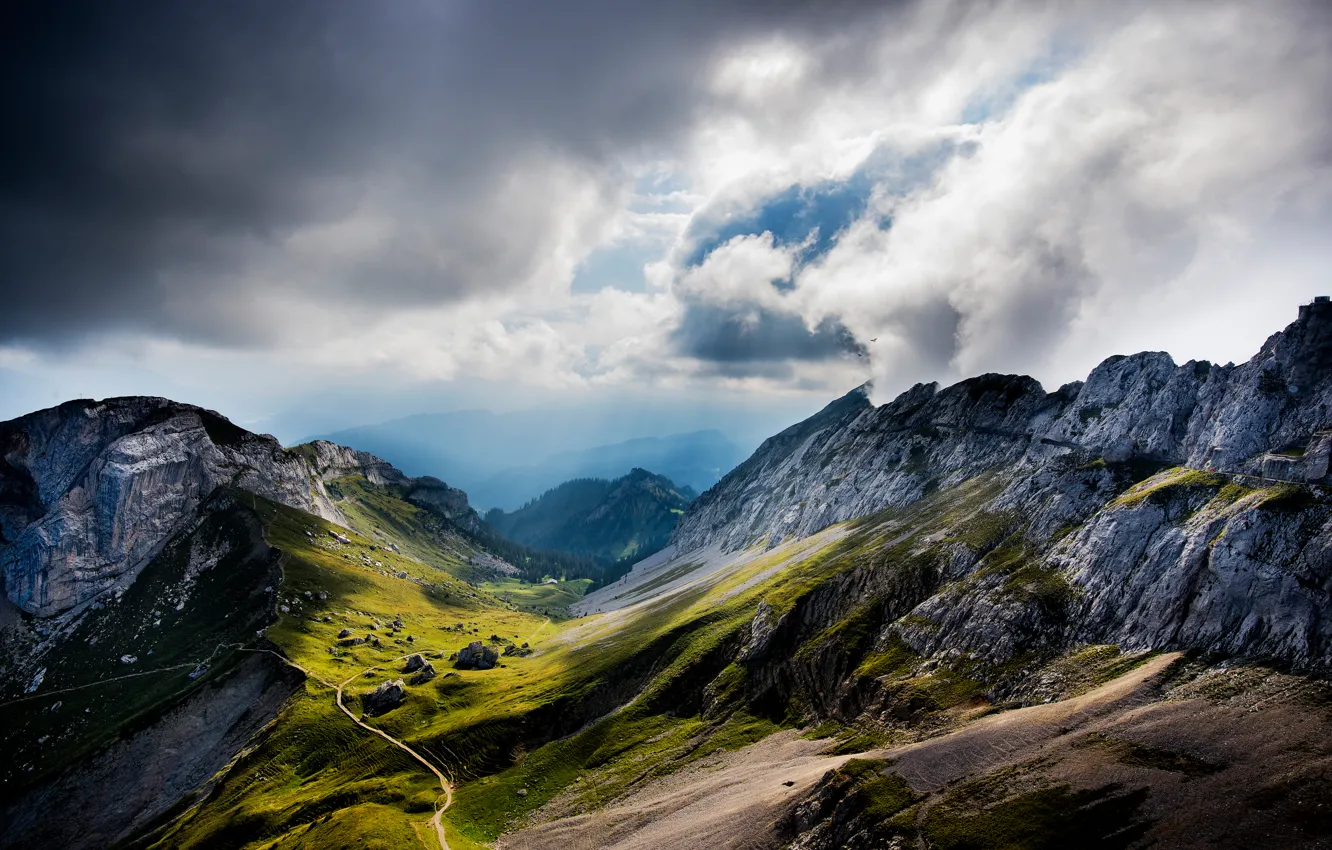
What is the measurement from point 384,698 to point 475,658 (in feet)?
132

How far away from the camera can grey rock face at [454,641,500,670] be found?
191m

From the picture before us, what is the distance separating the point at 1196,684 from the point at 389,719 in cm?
16249

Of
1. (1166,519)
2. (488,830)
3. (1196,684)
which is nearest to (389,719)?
(488,830)

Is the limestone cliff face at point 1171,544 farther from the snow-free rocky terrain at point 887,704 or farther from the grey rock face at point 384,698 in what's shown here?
the grey rock face at point 384,698

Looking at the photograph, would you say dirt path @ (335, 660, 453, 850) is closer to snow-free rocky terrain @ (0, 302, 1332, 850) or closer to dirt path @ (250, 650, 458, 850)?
dirt path @ (250, 650, 458, 850)

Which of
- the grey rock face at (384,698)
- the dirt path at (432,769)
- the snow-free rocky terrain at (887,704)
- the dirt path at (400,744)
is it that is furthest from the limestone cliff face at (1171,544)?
the grey rock face at (384,698)

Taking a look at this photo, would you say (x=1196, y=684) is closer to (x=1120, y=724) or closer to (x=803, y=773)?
(x=1120, y=724)

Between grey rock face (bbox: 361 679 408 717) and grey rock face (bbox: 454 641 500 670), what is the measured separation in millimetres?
31729

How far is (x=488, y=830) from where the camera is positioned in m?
104

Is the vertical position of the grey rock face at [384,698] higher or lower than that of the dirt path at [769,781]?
higher

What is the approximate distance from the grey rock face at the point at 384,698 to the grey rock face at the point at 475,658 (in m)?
31.7

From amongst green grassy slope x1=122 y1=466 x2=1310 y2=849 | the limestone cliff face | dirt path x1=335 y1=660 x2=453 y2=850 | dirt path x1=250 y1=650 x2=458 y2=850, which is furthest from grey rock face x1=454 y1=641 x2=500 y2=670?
the limestone cliff face

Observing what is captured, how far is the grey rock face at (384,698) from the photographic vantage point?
15275 cm

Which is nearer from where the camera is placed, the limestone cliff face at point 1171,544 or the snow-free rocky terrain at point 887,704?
the snow-free rocky terrain at point 887,704
